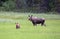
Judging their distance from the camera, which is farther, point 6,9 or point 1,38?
point 6,9

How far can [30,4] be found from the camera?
54.3 m

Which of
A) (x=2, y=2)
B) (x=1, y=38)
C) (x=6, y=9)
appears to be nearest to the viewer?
(x=1, y=38)

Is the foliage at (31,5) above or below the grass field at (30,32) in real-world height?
below

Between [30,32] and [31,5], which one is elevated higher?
[30,32]

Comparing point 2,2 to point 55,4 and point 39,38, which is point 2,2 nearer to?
point 55,4

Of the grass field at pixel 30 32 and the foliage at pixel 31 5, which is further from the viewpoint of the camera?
the foliage at pixel 31 5

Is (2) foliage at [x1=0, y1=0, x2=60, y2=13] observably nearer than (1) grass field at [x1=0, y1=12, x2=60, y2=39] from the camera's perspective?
No

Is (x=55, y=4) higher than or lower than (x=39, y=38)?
lower

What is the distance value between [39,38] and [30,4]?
4083 cm

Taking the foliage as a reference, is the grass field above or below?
above

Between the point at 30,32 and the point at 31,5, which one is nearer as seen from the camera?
the point at 30,32

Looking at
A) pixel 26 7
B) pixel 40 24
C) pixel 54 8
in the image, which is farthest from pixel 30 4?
pixel 40 24

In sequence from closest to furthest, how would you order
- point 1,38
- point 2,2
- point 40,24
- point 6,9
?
point 1,38, point 40,24, point 6,9, point 2,2

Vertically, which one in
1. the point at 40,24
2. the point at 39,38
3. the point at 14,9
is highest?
the point at 39,38
